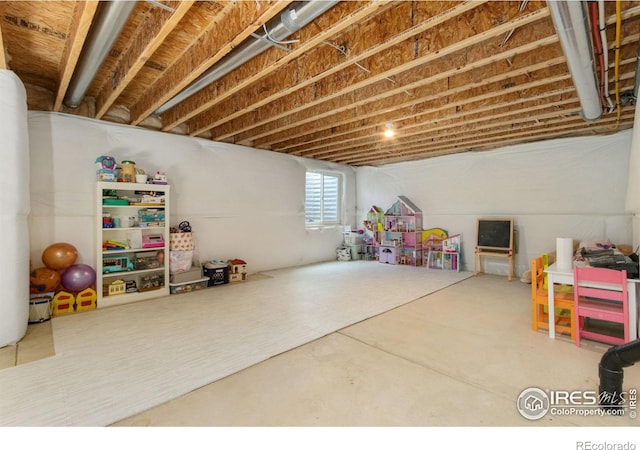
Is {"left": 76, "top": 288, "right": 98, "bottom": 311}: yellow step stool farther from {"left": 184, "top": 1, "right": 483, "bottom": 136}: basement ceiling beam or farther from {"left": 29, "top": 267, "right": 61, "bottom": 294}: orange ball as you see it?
{"left": 184, "top": 1, "right": 483, "bottom": 136}: basement ceiling beam

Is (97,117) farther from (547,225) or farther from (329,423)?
(547,225)

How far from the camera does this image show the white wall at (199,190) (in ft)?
12.5

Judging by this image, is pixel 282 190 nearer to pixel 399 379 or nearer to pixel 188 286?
pixel 188 286

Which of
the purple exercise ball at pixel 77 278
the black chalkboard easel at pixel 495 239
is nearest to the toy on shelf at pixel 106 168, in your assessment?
the purple exercise ball at pixel 77 278

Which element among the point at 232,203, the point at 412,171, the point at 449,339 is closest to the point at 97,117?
the point at 232,203

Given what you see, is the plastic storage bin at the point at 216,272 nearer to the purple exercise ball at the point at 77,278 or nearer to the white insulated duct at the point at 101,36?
Result: the purple exercise ball at the point at 77,278

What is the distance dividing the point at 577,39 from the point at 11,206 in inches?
184

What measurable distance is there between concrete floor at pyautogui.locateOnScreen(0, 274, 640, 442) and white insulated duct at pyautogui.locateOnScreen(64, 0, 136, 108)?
2.59 meters

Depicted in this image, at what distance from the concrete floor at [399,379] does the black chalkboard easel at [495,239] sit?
2.44 meters

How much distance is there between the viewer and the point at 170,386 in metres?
2.10

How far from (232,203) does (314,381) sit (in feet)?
13.3

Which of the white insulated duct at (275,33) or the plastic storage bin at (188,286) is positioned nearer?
the white insulated duct at (275,33)

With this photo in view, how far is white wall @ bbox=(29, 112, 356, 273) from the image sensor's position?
380 centimetres

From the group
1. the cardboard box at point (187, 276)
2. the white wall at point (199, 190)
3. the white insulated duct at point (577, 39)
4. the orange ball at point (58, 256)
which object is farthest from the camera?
the cardboard box at point (187, 276)
